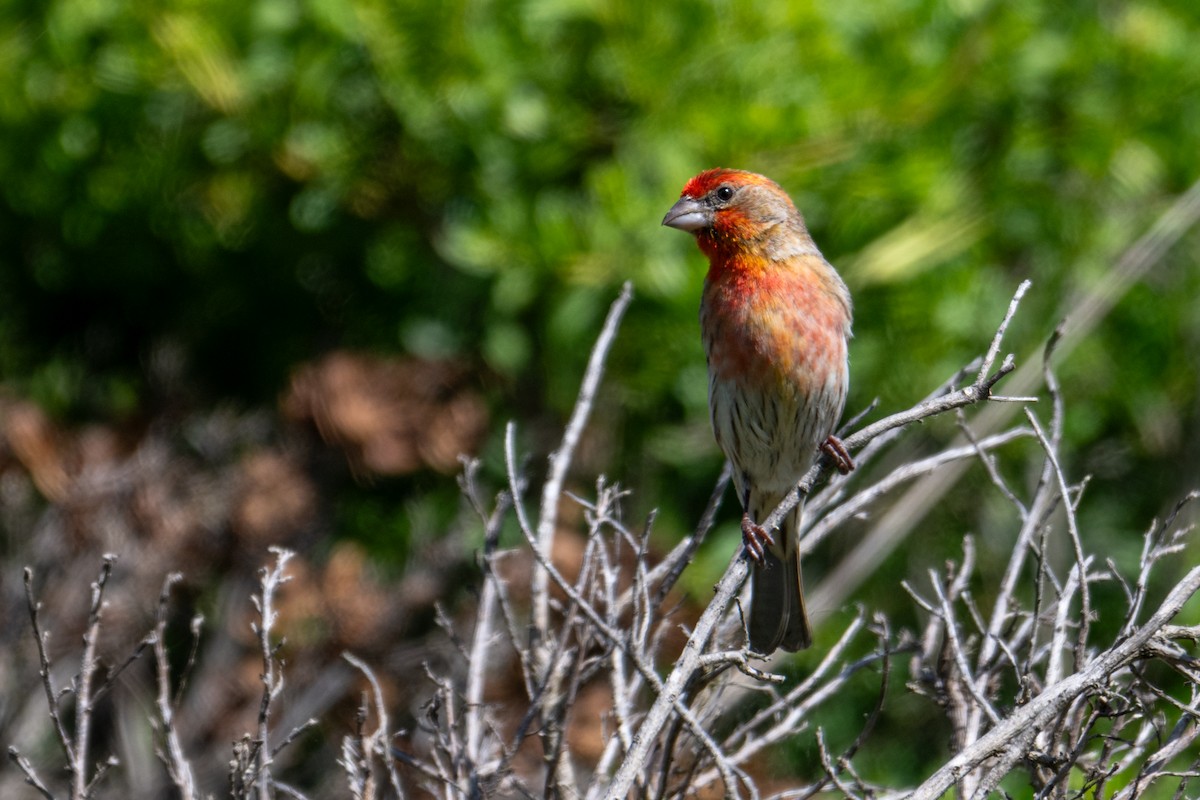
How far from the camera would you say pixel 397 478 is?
5.79 metres

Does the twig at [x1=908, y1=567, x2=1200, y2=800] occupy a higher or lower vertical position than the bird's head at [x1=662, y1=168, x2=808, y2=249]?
lower

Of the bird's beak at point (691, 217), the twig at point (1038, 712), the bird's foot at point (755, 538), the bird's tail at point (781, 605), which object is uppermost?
the bird's beak at point (691, 217)

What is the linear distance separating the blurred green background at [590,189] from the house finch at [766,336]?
64cm

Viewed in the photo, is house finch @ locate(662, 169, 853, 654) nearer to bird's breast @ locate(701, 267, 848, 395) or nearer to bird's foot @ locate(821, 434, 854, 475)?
bird's breast @ locate(701, 267, 848, 395)

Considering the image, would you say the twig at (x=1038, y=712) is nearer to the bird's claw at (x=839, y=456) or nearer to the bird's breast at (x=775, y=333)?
the bird's claw at (x=839, y=456)

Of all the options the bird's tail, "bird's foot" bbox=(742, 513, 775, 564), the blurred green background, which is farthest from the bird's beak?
"bird's foot" bbox=(742, 513, 775, 564)

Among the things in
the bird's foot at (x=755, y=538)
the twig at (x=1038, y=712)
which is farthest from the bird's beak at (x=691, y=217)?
the twig at (x=1038, y=712)

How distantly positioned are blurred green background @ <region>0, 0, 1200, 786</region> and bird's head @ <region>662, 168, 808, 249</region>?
602 mm

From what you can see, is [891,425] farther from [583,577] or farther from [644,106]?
[644,106]

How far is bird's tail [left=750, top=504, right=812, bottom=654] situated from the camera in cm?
380

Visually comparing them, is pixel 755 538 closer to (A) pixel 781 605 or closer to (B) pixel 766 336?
(A) pixel 781 605

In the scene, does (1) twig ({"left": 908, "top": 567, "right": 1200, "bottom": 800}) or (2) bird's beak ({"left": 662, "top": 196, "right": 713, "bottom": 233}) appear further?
(2) bird's beak ({"left": 662, "top": 196, "right": 713, "bottom": 233})

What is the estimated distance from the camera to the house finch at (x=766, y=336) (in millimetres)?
4227

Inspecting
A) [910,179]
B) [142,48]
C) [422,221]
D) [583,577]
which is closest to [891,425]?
[583,577]
